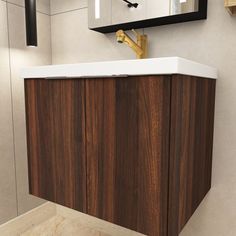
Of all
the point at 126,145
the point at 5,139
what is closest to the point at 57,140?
the point at 126,145

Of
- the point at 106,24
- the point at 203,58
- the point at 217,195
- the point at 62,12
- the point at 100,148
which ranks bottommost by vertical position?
the point at 217,195

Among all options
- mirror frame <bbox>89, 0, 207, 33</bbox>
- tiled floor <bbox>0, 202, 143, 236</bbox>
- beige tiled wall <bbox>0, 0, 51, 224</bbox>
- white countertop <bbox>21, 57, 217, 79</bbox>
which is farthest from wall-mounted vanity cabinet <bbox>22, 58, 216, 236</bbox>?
tiled floor <bbox>0, 202, 143, 236</bbox>

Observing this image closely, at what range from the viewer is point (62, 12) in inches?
59.1

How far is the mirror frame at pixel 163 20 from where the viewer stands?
105 cm

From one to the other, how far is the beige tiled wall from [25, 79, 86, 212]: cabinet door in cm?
37

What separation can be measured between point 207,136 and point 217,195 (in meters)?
0.31

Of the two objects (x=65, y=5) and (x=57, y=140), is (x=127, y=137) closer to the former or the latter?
(x=57, y=140)

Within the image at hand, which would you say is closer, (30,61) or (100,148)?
(100,148)

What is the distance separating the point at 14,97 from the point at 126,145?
901 millimetres

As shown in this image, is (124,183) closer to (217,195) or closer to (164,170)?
(164,170)

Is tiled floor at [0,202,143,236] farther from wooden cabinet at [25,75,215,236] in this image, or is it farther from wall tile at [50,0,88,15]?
wall tile at [50,0,88,15]

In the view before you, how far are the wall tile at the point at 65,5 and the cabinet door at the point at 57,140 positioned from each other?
2.05 ft

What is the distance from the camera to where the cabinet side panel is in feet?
2.47

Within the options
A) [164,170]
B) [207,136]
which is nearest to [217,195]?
[207,136]
